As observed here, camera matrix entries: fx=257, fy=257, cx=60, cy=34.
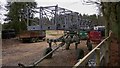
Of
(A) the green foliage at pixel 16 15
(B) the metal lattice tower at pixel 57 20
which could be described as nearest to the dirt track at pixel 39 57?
(B) the metal lattice tower at pixel 57 20

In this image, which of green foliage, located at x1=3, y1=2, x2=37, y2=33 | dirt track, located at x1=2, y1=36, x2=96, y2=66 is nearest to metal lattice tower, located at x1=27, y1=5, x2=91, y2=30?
dirt track, located at x1=2, y1=36, x2=96, y2=66

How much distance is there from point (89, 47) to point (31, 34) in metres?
13.6

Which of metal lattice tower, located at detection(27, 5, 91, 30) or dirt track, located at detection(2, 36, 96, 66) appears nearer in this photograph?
dirt track, located at detection(2, 36, 96, 66)

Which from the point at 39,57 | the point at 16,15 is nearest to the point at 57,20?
the point at 39,57

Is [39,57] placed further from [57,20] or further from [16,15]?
[16,15]

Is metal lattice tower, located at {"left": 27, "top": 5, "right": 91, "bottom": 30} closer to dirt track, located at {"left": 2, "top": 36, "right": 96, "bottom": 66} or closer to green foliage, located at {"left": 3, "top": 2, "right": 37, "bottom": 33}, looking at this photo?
dirt track, located at {"left": 2, "top": 36, "right": 96, "bottom": 66}

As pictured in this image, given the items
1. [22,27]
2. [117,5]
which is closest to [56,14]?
[117,5]

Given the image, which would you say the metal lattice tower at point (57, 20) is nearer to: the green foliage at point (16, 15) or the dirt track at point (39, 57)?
the dirt track at point (39, 57)

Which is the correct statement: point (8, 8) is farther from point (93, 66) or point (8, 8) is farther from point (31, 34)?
point (93, 66)

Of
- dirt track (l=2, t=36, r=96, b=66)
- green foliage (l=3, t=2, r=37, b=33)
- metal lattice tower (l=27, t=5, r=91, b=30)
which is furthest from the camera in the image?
green foliage (l=3, t=2, r=37, b=33)

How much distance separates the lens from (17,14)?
138ft

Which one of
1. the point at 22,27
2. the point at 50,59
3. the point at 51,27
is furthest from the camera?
the point at 22,27

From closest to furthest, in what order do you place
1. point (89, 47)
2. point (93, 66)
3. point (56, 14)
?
1. point (93, 66)
2. point (89, 47)
3. point (56, 14)

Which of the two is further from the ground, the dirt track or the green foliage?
the green foliage
